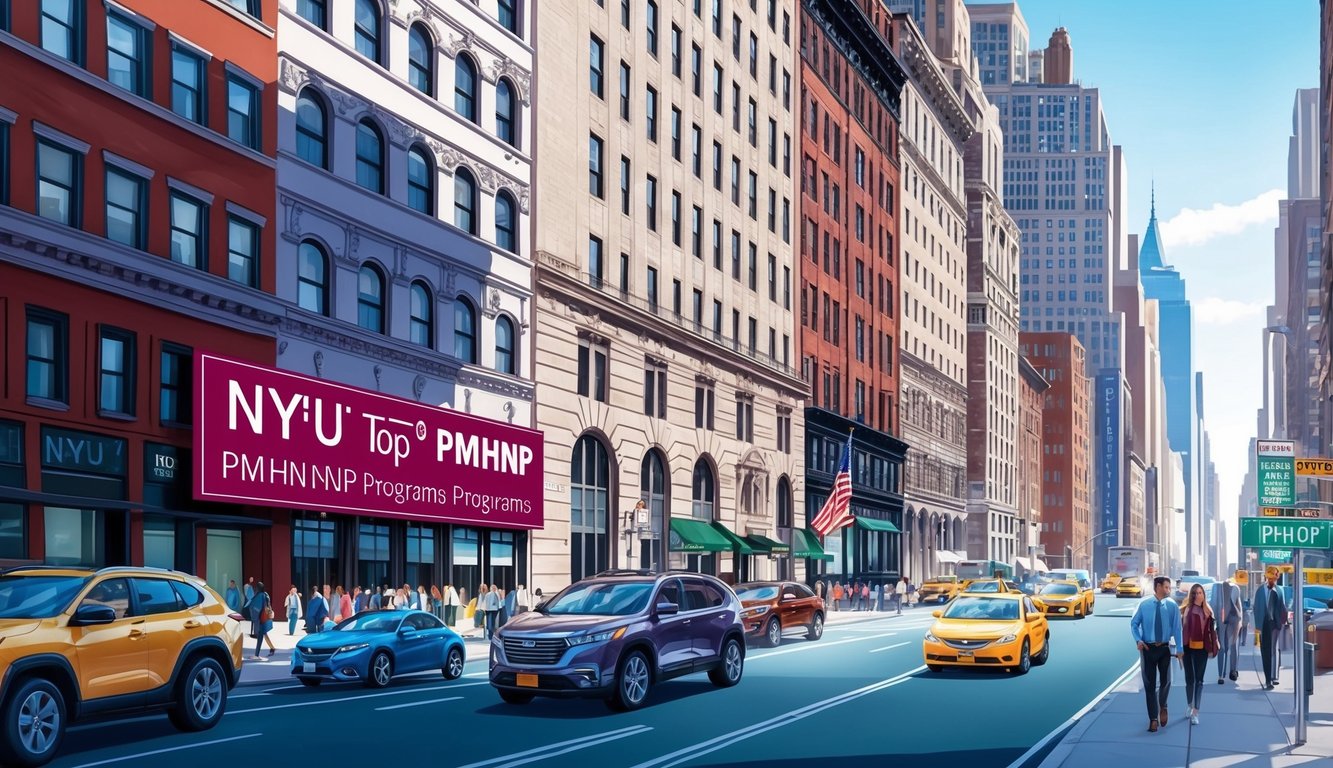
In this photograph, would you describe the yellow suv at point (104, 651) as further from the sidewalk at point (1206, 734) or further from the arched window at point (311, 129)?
the arched window at point (311, 129)

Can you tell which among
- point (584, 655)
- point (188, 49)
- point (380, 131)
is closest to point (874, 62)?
point (380, 131)

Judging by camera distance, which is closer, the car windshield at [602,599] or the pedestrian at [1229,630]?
the car windshield at [602,599]

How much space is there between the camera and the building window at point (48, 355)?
28.2 metres

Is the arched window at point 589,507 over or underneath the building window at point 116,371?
underneath

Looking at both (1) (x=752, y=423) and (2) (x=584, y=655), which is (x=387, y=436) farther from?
(1) (x=752, y=423)

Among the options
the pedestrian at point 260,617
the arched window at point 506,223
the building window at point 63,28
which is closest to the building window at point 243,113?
the building window at point 63,28

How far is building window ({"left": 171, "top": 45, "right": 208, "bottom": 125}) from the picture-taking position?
32375mm

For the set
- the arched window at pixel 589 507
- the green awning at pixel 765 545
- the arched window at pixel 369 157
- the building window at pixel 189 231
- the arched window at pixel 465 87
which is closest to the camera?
the building window at pixel 189 231

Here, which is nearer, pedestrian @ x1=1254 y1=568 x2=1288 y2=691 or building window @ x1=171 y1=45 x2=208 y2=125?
pedestrian @ x1=1254 y1=568 x2=1288 y2=691

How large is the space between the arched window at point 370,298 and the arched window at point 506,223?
667cm

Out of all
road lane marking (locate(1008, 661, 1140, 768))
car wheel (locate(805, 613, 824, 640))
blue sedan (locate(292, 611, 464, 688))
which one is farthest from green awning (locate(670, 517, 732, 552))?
blue sedan (locate(292, 611, 464, 688))

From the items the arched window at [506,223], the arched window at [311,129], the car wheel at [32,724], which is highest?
the arched window at [311,129]

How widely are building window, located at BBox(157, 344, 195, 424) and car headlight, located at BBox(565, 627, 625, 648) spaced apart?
49.6 ft

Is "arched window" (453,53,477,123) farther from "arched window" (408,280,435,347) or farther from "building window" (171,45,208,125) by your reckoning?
"building window" (171,45,208,125)
